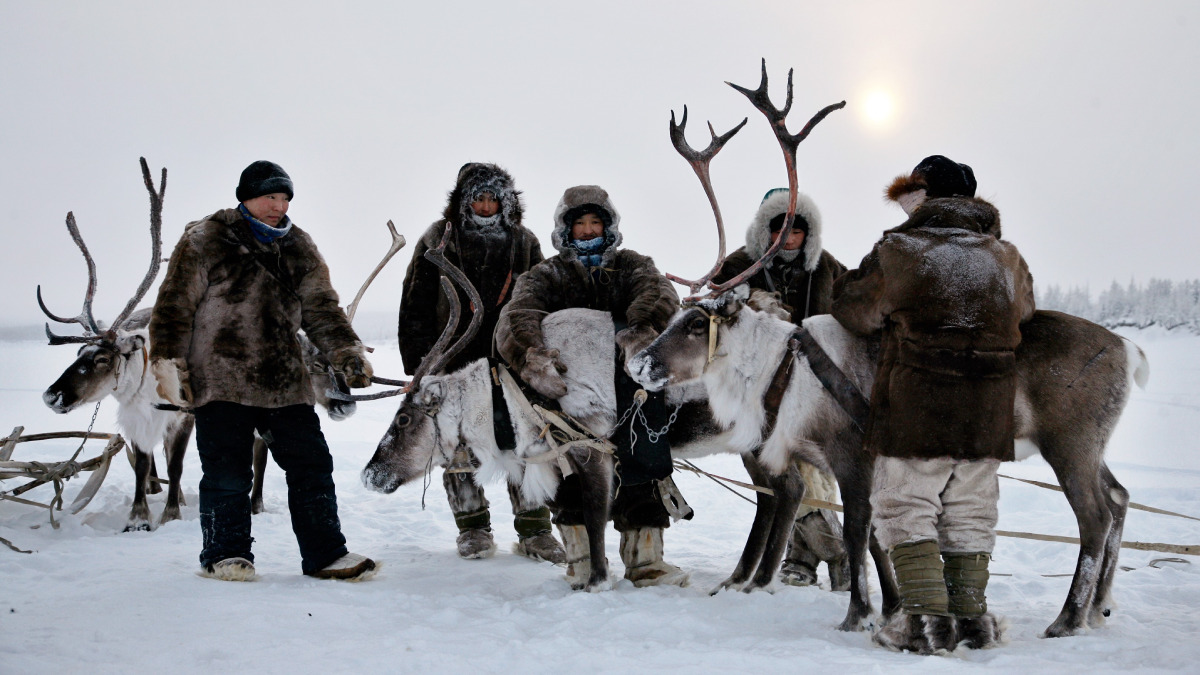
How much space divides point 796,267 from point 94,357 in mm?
4676

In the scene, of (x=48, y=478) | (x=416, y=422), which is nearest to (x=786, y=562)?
(x=416, y=422)

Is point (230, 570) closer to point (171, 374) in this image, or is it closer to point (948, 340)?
point (171, 374)

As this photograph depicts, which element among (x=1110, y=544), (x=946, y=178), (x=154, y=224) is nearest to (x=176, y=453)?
(x=154, y=224)

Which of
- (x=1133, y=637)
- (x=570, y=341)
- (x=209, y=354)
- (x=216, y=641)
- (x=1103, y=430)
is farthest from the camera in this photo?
(x=570, y=341)

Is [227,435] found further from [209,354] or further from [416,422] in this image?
[416,422]

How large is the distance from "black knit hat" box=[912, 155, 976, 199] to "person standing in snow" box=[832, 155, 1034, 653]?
0.76 ft

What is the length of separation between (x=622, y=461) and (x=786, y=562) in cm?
125

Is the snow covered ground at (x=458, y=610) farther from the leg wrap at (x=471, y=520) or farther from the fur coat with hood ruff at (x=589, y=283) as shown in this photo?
the fur coat with hood ruff at (x=589, y=283)

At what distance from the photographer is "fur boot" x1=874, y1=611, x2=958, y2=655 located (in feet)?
8.87

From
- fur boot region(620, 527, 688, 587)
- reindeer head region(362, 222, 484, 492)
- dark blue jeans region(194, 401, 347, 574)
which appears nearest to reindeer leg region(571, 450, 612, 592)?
fur boot region(620, 527, 688, 587)

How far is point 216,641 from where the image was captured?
8.82 ft

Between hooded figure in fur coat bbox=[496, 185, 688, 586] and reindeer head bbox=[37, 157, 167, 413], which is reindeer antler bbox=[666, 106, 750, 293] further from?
reindeer head bbox=[37, 157, 167, 413]

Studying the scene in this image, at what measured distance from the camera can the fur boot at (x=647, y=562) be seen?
3.89 metres

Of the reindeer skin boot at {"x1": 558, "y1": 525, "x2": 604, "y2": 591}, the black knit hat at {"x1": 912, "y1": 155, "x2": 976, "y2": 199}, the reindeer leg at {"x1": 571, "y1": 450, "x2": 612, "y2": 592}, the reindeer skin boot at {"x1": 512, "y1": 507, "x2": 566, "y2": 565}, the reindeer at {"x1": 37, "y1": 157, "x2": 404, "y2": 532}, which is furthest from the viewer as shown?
the reindeer at {"x1": 37, "y1": 157, "x2": 404, "y2": 532}
